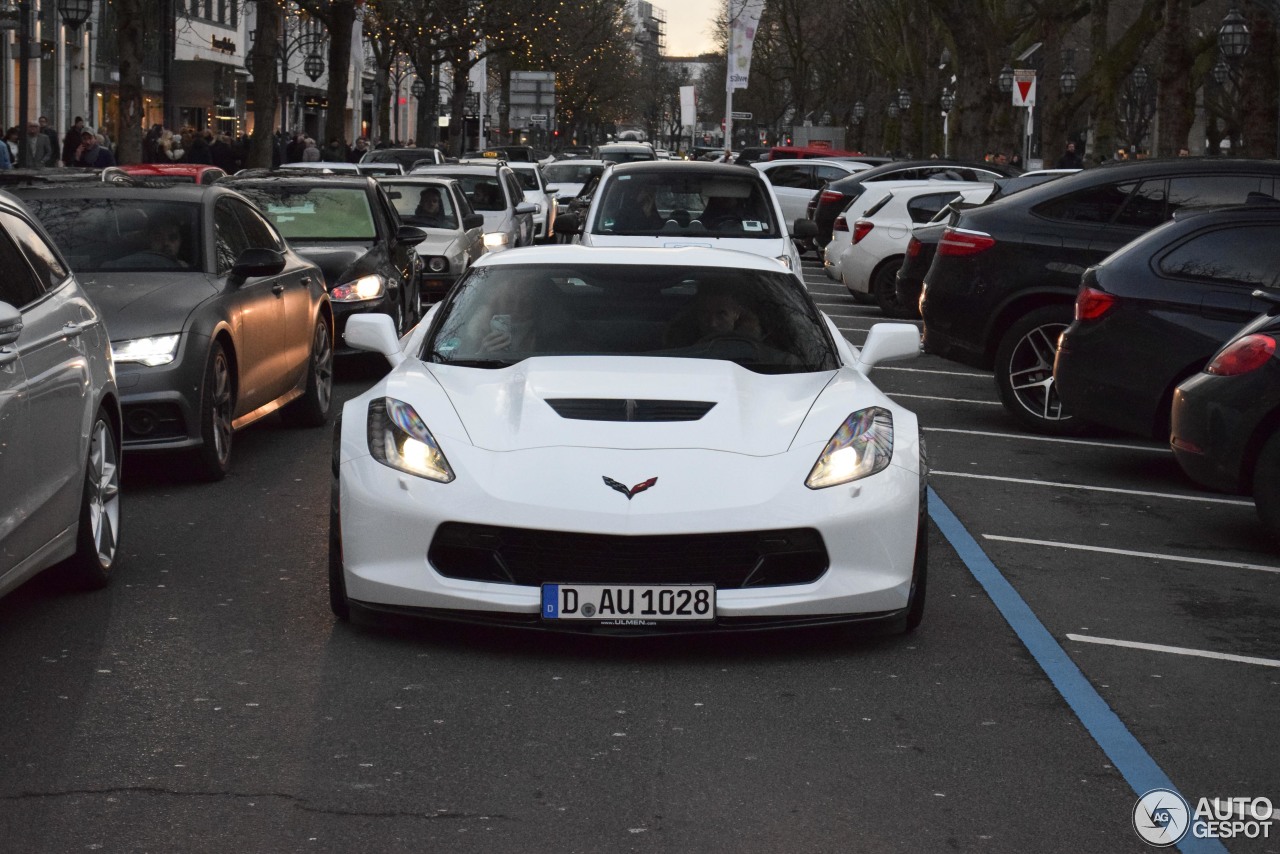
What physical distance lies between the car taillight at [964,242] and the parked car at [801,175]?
2137 centimetres

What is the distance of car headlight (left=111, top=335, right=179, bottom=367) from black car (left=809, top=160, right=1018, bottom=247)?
19.3 meters

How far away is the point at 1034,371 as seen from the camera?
12.9m

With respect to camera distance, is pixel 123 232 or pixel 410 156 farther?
pixel 410 156

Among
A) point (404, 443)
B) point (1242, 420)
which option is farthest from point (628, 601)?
point (1242, 420)

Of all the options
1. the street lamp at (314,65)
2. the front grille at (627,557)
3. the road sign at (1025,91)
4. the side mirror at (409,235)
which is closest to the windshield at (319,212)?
the side mirror at (409,235)

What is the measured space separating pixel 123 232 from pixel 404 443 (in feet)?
16.0

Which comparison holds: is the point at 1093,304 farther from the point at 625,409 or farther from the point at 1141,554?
the point at 625,409

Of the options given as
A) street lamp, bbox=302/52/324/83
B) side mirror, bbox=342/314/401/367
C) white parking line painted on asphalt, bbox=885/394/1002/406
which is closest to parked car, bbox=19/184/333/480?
side mirror, bbox=342/314/401/367

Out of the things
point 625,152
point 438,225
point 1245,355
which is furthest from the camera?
point 625,152

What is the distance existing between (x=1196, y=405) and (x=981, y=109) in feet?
110

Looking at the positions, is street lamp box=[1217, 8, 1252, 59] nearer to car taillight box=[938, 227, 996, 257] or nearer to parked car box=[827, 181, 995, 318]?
parked car box=[827, 181, 995, 318]

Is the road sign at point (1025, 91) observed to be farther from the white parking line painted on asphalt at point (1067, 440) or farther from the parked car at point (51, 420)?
the parked car at point (51, 420)

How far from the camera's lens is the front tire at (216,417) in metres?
9.70

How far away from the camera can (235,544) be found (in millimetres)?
8227
